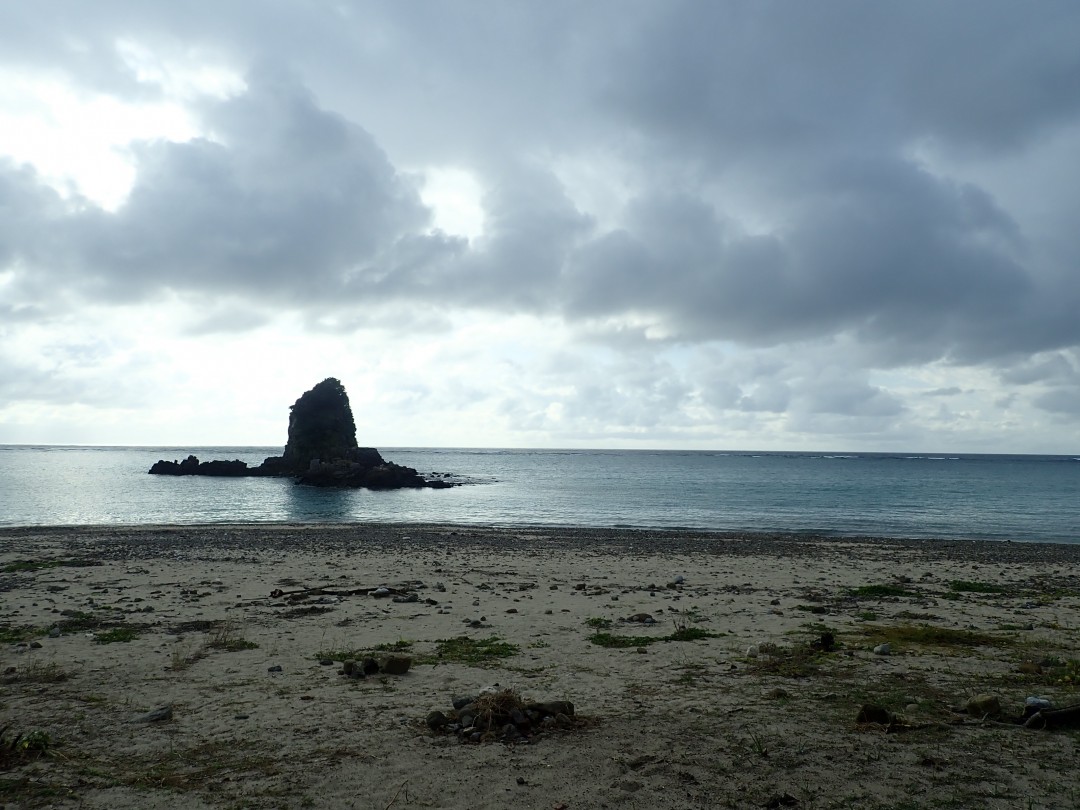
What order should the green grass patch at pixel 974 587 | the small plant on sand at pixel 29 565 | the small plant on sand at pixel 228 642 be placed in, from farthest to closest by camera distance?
the small plant on sand at pixel 29 565 → the green grass patch at pixel 974 587 → the small plant on sand at pixel 228 642

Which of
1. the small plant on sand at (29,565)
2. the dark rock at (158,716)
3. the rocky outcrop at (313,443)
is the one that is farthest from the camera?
the rocky outcrop at (313,443)

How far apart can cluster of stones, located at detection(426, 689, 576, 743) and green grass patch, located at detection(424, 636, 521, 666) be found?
3093 mm

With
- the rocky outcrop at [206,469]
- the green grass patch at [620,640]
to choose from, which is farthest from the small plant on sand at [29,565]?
the rocky outcrop at [206,469]

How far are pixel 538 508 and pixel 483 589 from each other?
44819mm

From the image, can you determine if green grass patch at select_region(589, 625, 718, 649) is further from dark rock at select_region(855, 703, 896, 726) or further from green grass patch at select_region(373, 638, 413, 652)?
dark rock at select_region(855, 703, 896, 726)

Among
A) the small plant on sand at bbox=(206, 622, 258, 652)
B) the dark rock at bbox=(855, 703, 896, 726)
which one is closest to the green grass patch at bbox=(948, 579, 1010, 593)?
the dark rock at bbox=(855, 703, 896, 726)

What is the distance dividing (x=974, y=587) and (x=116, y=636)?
2433 centimetres

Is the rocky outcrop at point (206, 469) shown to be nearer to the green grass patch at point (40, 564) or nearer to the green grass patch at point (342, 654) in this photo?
the green grass patch at point (40, 564)

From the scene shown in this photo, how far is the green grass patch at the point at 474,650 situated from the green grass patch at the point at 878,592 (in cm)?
1223

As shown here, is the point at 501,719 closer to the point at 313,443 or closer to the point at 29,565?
the point at 29,565

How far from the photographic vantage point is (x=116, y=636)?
43.1 ft

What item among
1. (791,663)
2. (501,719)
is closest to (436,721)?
(501,719)

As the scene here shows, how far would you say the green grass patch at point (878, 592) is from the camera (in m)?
19.5

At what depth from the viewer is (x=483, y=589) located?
1983 cm
